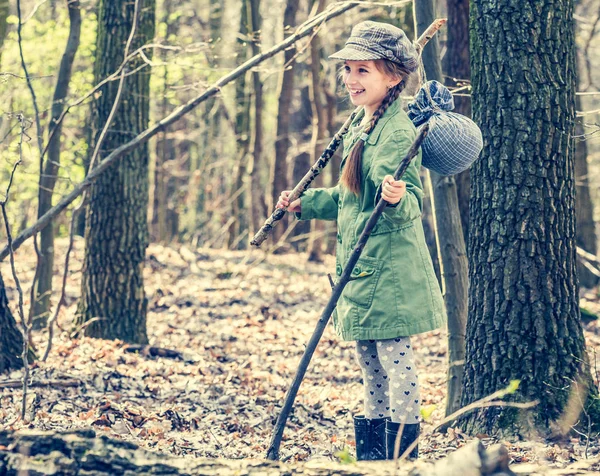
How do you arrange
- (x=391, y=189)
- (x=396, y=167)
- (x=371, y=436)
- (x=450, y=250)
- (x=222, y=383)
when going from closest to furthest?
1. (x=391, y=189)
2. (x=396, y=167)
3. (x=371, y=436)
4. (x=450, y=250)
5. (x=222, y=383)

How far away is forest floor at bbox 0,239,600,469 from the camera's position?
4.70 meters

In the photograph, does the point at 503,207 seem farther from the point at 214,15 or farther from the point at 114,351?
the point at 214,15

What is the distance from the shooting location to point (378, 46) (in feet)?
12.1

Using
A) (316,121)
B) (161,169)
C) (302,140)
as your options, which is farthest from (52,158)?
(302,140)

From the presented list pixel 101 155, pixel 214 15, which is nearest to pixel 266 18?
pixel 214 15

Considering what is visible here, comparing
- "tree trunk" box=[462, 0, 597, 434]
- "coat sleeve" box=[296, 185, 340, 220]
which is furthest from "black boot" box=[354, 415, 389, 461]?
"coat sleeve" box=[296, 185, 340, 220]

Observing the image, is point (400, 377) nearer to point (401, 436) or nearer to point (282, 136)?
point (401, 436)

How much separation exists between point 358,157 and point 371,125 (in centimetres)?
17

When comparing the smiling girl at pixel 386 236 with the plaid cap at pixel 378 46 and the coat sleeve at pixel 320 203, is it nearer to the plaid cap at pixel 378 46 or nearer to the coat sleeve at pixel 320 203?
the plaid cap at pixel 378 46

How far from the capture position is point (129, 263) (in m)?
7.82

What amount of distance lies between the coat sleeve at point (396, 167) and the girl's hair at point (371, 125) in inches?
3.6

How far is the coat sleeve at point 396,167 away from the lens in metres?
3.51

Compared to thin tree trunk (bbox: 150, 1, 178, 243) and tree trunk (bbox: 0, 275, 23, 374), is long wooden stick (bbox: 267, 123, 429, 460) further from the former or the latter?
thin tree trunk (bbox: 150, 1, 178, 243)

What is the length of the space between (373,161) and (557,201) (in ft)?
4.79
